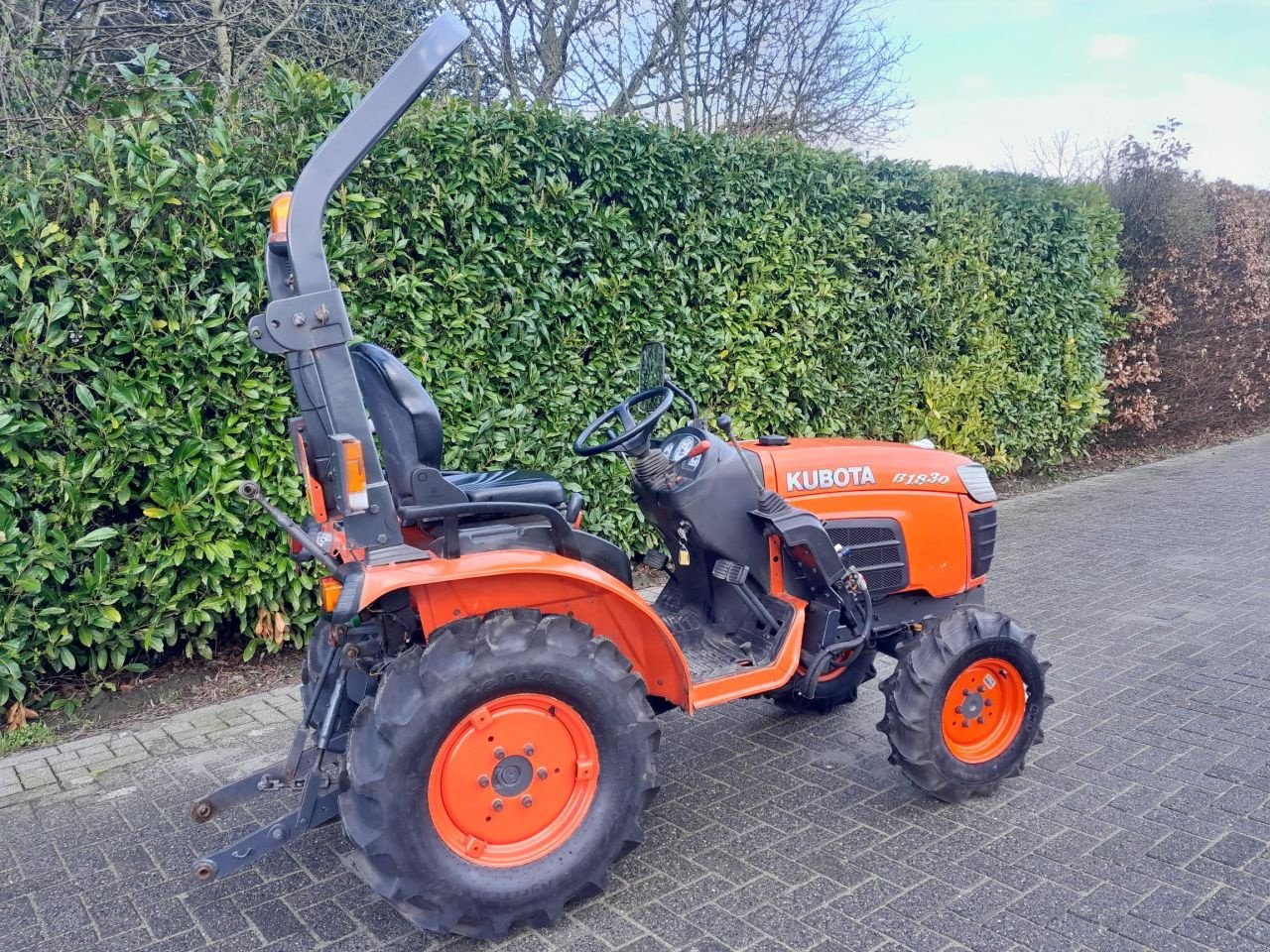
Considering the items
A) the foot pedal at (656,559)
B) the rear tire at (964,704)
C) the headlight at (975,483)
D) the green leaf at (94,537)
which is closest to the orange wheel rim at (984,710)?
the rear tire at (964,704)

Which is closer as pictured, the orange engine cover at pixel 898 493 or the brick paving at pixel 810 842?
the brick paving at pixel 810 842

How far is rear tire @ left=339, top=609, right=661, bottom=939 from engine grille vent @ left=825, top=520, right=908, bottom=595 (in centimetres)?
105

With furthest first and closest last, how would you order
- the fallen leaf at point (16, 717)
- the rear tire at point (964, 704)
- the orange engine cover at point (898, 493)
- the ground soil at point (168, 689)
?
1. the ground soil at point (168, 689)
2. the fallen leaf at point (16, 717)
3. the orange engine cover at point (898, 493)
4. the rear tire at point (964, 704)

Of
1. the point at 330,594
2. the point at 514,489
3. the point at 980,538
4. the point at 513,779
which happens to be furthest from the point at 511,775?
the point at 980,538

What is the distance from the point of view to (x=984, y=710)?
3.37m

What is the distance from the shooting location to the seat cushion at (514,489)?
2.92m

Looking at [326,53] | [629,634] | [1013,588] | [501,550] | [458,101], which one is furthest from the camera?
[326,53]

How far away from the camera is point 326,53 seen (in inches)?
304

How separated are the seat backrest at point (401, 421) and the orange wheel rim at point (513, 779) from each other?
0.70 m

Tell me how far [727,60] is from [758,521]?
988 centimetres

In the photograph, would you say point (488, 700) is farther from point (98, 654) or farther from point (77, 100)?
point (77, 100)

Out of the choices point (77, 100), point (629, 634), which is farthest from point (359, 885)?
point (77, 100)

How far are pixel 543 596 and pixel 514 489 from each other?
346 mm

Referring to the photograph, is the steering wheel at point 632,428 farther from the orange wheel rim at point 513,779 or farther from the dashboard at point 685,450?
the orange wheel rim at point 513,779
